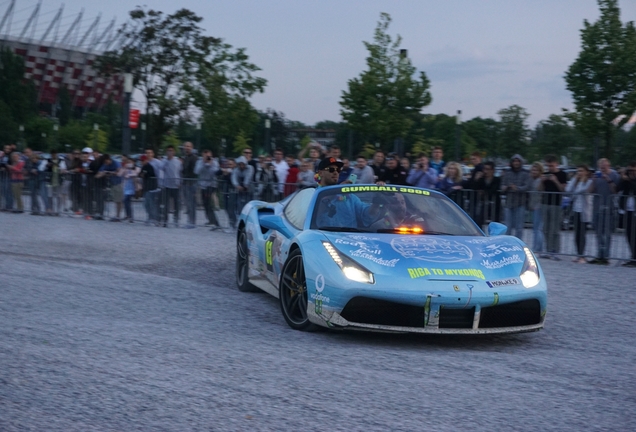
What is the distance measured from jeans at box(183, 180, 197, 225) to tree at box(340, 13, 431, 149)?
1975cm

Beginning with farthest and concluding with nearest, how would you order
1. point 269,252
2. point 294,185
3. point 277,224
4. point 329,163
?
point 294,185 → point 329,163 → point 269,252 → point 277,224

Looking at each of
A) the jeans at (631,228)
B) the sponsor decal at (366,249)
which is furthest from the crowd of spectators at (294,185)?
the sponsor decal at (366,249)

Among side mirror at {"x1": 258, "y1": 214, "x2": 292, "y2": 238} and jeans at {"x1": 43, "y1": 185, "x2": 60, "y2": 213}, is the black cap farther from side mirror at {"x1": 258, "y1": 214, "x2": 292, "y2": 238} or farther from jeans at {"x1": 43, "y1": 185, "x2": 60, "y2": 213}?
jeans at {"x1": 43, "y1": 185, "x2": 60, "y2": 213}

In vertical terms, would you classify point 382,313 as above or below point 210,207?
below

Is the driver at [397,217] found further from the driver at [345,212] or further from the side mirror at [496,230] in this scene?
the side mirror at [496,230]

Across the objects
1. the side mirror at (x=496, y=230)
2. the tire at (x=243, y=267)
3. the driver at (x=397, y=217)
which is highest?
the driver at (x=397, y=217)

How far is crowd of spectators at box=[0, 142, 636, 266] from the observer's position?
1325 cm

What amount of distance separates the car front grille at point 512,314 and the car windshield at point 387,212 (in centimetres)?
117

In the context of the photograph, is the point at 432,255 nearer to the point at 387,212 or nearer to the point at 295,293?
the point at 387,212

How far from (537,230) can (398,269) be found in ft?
26.8

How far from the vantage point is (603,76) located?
2945cm

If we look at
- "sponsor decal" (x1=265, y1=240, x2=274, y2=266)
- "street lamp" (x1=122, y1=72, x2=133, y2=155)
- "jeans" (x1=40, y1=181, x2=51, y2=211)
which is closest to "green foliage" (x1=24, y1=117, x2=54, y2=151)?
"street lamp" (x1=122, y1=72, x2=133, y2=155)

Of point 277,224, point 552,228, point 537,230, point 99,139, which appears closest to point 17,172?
point 537,230

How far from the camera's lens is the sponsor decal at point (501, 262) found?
245 inches
